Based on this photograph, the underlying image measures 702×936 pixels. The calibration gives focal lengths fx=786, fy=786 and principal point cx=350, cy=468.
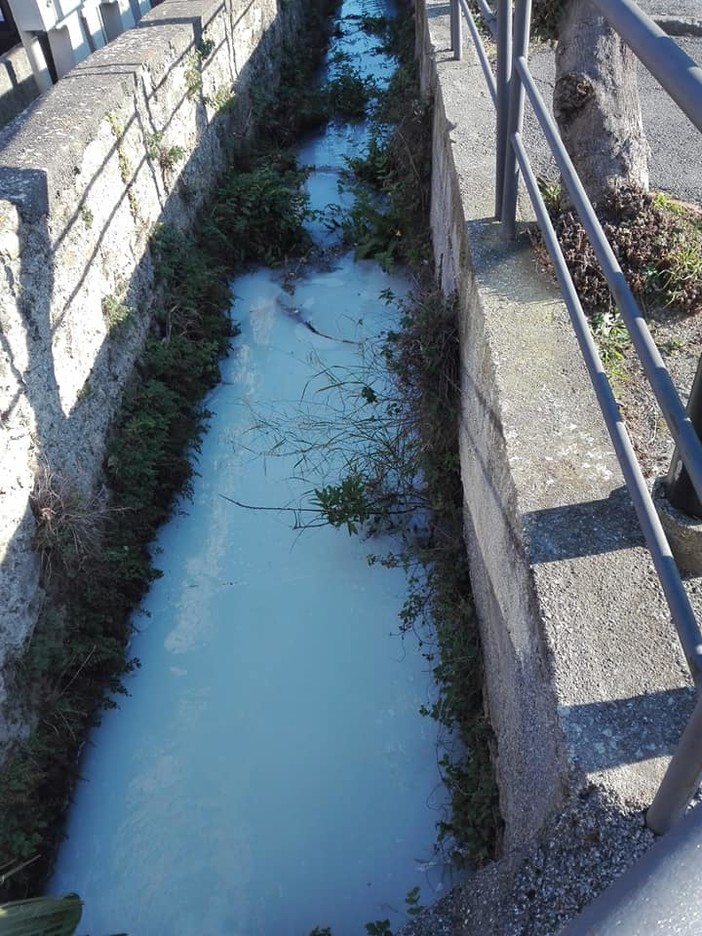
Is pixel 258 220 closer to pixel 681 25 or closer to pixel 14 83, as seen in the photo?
pixel 14 83

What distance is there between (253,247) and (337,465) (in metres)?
2.64

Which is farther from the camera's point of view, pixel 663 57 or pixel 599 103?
pixel 599 103

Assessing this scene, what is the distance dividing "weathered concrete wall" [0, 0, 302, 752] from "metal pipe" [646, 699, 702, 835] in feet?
8.59

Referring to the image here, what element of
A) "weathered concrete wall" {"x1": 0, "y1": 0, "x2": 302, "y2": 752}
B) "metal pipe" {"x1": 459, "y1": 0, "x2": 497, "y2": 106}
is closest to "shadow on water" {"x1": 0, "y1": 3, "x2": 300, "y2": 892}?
"weathered concrete wall" {"x1": 0, "y1": 0, "x2": 302, "y2": 752}

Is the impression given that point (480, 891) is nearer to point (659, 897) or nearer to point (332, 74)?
point (659, 897)

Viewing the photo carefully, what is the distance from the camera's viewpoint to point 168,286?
5.36 m

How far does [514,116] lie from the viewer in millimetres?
2910

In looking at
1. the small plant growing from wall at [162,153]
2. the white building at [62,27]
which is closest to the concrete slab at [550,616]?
the small plant growing from wall at [162,153]

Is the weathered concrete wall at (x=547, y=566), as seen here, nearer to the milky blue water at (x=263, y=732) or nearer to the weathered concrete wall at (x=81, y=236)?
the milky blue water at (x=263, y=732)

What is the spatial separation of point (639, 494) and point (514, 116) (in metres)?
1.82

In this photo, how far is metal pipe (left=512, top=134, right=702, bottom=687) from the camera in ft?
4.50

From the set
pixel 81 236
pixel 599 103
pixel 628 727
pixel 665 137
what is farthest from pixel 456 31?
pixel 628 727

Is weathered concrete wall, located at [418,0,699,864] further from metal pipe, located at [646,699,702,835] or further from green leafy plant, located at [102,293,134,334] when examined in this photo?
green leafy plant, located at [102,293,134,334]

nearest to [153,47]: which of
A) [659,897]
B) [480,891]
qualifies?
Answer: [480,891]
